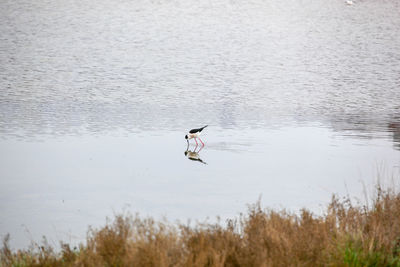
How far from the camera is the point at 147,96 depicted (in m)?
25.9

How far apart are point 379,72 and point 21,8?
35398mm

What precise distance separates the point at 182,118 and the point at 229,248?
13988 mm

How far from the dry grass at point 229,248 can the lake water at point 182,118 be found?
1.86m

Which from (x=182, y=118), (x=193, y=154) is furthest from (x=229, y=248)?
(x=182, y=118)

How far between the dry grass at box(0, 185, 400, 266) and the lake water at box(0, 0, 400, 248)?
1859 mm

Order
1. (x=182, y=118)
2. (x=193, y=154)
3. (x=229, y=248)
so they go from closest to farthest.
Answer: (x=229, y=248), (x=193, y=154), (x=182, y=118)

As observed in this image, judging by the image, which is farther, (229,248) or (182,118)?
(182,118)

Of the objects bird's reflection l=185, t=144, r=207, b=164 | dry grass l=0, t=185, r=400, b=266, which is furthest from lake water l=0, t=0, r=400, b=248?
dry grass l=0, t=185, r=400, b=266

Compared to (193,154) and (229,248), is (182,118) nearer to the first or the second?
(193,154)

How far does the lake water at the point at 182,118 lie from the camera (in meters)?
11.2

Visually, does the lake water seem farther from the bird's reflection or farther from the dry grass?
the dry grass

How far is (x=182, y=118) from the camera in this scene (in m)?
20.6

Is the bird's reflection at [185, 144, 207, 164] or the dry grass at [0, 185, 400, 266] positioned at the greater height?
the bird's reflection at [185, 144, 207, 164]

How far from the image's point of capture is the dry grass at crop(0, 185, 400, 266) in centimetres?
628
